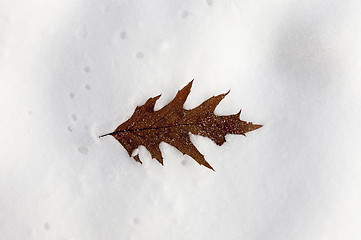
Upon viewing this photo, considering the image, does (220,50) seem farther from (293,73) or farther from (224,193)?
(224,193)

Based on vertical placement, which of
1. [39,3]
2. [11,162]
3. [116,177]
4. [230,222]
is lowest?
[230,222]

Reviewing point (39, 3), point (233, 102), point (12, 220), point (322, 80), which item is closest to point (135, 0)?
point (39, 3)

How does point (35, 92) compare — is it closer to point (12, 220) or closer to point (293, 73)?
point (12, 220)

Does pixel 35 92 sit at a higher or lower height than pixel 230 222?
higher
